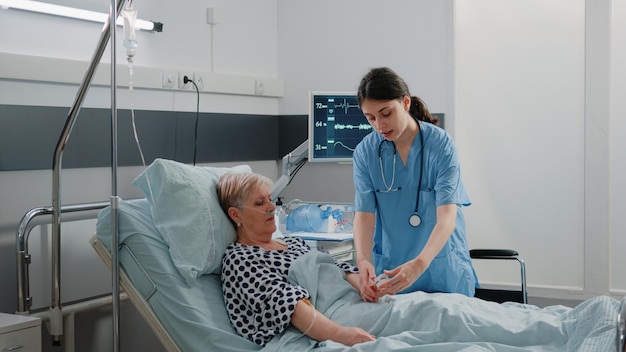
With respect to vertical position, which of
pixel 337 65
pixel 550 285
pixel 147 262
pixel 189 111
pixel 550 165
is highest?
pixel 337 65

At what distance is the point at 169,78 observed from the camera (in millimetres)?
3418

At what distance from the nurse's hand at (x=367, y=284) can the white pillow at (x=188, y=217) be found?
1.46 feet

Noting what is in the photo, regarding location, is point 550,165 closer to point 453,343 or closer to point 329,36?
point 329,36

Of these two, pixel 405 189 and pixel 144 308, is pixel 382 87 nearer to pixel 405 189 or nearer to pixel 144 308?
pixel 405 189

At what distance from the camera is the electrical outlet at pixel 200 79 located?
3.58m

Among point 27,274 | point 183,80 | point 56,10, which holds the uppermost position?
point 56,10

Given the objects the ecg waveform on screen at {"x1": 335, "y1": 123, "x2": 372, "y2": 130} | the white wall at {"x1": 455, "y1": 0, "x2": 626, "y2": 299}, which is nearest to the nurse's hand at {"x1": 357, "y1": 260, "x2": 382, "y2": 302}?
the ecg waveform on screen at {"x1": 335, "y1": 123, "x2": 372, "y2": 130}

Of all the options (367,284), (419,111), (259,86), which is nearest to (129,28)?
(419,111)

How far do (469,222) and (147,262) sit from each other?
7.83 feet

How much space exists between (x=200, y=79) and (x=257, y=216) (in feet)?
4.47

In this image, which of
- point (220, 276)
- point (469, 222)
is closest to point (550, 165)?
point (469, 222)

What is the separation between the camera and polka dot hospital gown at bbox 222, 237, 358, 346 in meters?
2.16

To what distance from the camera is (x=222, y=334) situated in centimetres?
217

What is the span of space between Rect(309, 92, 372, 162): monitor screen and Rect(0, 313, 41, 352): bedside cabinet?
1442 mm
